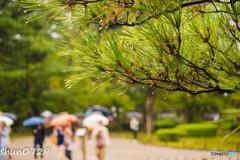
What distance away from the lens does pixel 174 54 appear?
7.30 feet

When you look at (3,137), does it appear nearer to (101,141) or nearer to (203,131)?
(101,141)

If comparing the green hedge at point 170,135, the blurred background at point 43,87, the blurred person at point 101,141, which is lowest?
the blurred person at point 101,141

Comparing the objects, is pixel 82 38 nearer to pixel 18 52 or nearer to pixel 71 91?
pixel 18 52

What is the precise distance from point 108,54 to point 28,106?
24766 mm

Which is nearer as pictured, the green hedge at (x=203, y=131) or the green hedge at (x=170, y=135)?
the green hedge at (x=170, y=135)

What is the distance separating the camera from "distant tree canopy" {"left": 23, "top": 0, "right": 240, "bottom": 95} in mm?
2258

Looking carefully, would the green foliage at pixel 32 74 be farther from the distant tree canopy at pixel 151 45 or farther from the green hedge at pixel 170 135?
the distant tree canopy at pixel 151 45

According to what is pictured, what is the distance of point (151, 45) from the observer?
2.23m

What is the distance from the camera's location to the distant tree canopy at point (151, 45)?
7.41 feet

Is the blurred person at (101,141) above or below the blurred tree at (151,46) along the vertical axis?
below

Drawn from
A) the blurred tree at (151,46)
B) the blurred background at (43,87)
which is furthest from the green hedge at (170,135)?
the blurred tree at (151,46)

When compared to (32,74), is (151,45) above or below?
below

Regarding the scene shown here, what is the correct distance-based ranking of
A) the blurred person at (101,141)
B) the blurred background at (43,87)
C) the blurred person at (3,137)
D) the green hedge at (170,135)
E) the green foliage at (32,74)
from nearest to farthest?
1. the blurred person at (101,141)
2. the blurred person at (3,137)
3. the green hedge at (170,135)
4. the blurred background at (43,87)
5. the green foliage at (32,74)

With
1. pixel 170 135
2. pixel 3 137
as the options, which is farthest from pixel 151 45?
pixel 170 135
